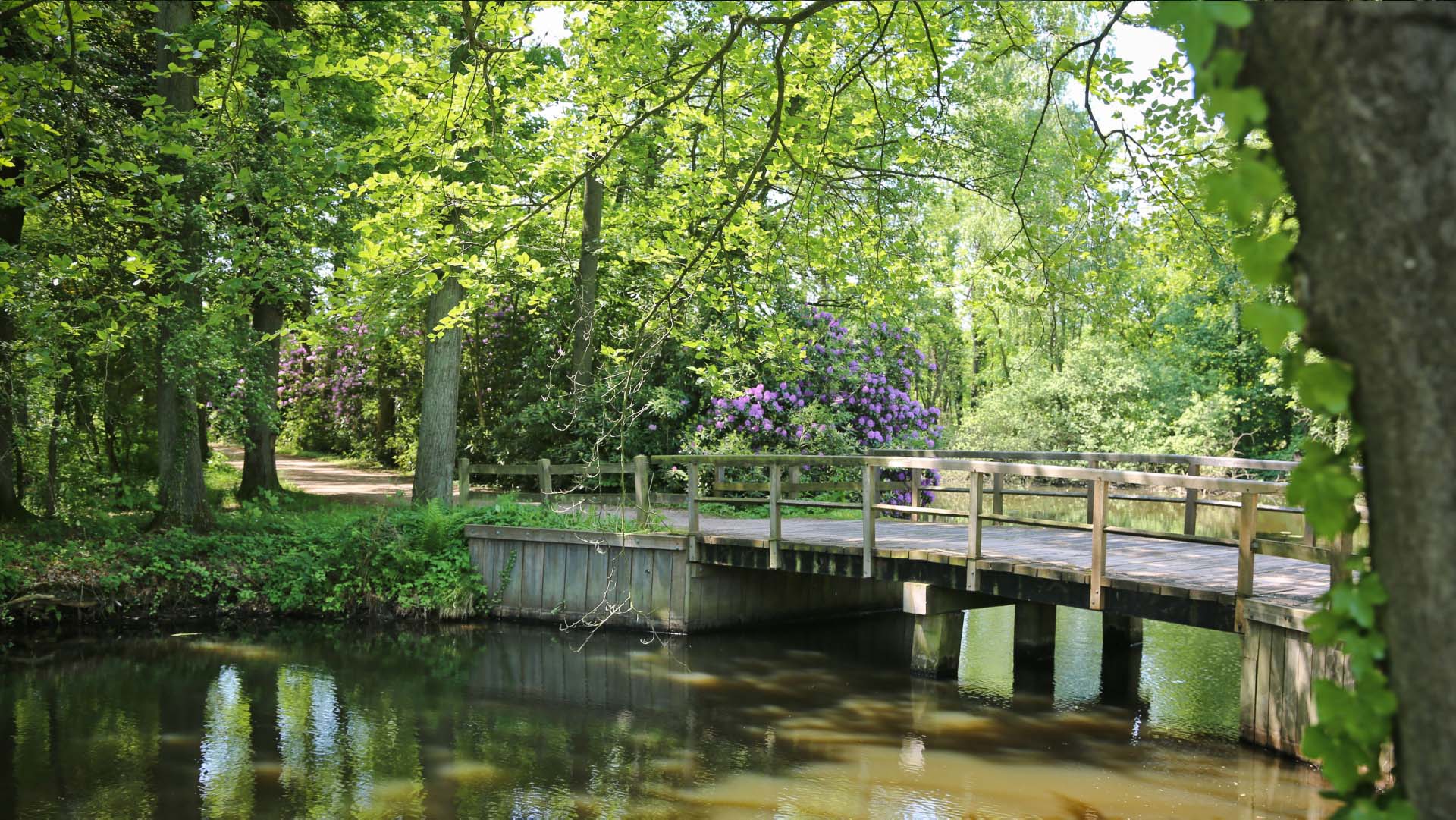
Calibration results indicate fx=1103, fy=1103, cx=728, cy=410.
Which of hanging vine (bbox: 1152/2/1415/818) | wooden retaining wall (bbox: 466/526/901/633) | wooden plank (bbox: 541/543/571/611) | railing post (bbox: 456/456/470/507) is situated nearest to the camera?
Result: hanging vine (bbox: 1152/2/1415/818)

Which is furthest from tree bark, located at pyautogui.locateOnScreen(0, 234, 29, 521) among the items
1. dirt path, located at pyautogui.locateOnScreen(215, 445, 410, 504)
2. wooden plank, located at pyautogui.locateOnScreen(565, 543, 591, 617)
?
wooden plank, located at pyautogui.locateOnScreen(565, 543, 591, 617)

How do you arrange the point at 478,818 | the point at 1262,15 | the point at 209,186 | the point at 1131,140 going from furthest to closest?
the point at 209,186 → the point at 478,818 → the point at 1131,140 → the point at 1262,15

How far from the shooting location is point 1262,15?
4.90 feet

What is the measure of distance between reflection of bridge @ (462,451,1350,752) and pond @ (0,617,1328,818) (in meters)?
0.46

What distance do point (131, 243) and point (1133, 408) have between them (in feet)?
66.5

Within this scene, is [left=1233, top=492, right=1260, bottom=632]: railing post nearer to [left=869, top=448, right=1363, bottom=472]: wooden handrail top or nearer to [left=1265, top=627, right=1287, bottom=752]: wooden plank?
[left=1265, top=627, right=1287, bottom=752]: wooden plank

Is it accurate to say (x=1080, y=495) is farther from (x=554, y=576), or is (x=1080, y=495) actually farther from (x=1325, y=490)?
(x=1325, y=490)

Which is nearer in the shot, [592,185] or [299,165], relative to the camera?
[299,165]

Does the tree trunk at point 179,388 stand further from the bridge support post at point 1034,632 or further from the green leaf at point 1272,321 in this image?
the green leaf at point 1272,321

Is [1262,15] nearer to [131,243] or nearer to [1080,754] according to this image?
[1080,754]

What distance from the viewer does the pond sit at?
7.08m

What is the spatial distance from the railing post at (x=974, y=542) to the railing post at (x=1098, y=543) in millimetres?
1059

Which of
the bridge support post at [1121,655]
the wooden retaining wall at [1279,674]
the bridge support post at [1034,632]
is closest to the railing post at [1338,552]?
the wooden retaining wall at [1279,674]

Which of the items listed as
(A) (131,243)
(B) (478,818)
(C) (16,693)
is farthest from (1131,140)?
(A) (131,243)
